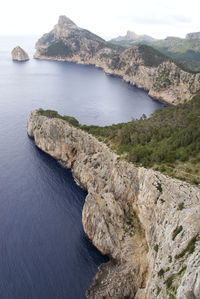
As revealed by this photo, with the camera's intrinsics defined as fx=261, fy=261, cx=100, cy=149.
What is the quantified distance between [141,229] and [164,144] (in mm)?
24087

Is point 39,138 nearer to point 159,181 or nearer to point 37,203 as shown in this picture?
point 37,203

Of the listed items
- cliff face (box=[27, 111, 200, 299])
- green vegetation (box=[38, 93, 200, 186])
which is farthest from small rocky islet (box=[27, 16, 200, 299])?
green vegetation (box=[38, 93, 200, 186])

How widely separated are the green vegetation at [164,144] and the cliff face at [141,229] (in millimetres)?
3580

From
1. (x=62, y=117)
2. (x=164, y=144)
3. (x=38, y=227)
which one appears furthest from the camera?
(x=62, y=117)

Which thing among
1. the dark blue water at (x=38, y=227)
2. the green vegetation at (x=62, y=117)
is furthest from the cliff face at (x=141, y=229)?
the green vegetation at (x=62, y=117)

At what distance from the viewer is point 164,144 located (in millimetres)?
68875

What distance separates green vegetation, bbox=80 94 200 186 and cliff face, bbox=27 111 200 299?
358 cm

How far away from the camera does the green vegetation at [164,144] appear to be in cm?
5703

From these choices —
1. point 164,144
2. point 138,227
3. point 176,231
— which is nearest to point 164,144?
point 164,144

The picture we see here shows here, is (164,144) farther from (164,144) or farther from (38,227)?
(38,227)

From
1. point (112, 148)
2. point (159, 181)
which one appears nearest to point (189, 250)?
point (159, 181)

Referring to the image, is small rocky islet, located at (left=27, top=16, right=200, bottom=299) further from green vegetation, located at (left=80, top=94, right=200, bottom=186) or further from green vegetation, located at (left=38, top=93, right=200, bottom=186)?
green vegetation, located at (left=80, top=94, right=200, bottom=186)

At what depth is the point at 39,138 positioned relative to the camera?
9850 centimetres

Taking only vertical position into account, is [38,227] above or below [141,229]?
below
